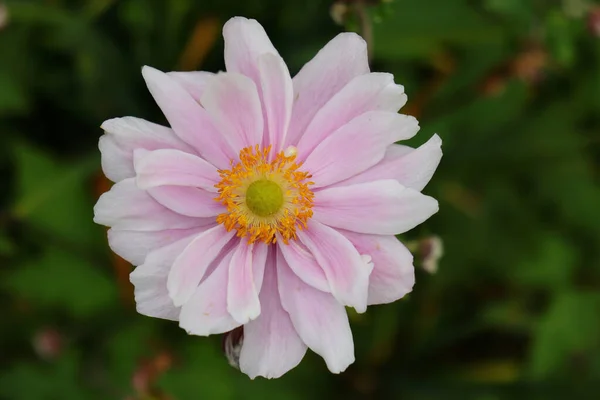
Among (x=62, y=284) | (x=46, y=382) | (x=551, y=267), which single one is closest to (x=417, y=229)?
(x=551, y=267)

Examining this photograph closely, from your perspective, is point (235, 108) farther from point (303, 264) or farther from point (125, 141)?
point (303, 264)

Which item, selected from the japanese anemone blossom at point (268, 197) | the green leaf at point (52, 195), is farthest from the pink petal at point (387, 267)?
the green leaf at point (52, 195)

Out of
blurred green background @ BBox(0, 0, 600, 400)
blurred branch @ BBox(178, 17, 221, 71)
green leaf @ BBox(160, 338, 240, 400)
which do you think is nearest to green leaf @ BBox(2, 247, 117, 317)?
blurred green background @ BBox(0, 0, 600, 400)

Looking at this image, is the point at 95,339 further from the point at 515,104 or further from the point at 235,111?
the point at 515,104

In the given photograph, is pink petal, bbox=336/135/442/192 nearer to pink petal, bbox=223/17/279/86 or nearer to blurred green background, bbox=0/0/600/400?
pink petal, bbox=223/17/279/86

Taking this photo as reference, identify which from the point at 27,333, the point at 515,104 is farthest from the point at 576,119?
the point at 27,333

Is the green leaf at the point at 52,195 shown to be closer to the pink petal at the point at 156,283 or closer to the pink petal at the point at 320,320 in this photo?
the pink petal at the point at 156,283
